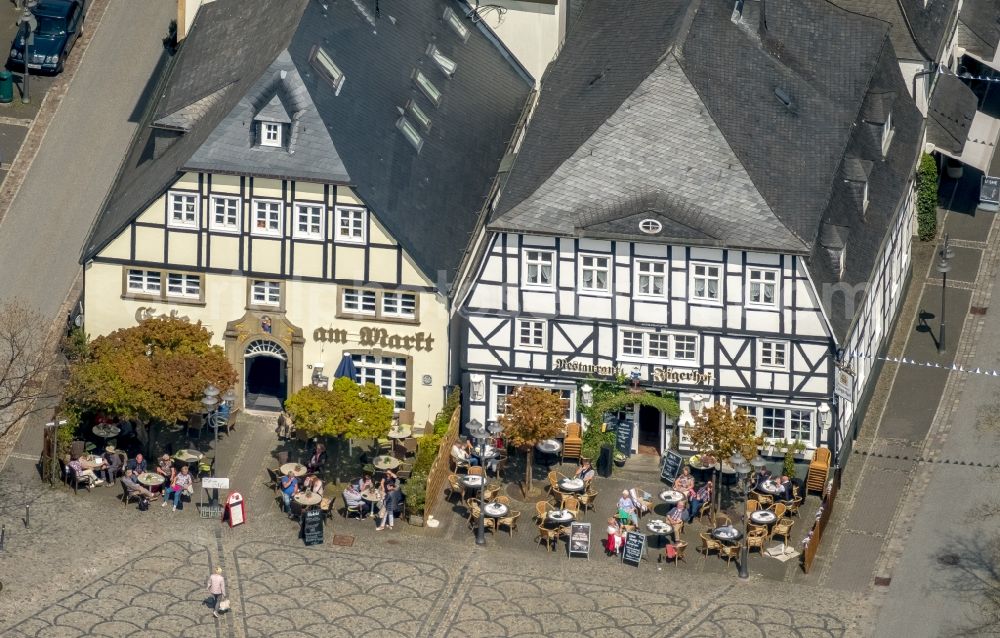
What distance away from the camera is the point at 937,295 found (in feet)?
390

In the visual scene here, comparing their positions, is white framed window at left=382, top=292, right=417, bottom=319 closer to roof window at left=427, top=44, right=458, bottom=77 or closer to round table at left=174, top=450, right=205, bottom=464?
round table at left=174, top=450, right=205, bottom=464

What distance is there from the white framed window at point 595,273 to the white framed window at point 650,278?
1.01 m

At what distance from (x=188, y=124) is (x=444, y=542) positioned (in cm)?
1926

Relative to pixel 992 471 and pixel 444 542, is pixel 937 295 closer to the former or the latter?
pixel 992 471

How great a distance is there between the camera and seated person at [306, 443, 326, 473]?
106m

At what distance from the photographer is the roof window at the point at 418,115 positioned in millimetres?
112500

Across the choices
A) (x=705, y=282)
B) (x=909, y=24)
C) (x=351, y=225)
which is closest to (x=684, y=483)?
(x=705, y=282)

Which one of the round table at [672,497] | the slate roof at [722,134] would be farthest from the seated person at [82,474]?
the round table at [672,497]

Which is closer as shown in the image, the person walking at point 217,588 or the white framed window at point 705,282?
the person walking at point 217,588

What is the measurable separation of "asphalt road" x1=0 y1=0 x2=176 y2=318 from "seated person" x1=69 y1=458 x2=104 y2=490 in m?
11.4

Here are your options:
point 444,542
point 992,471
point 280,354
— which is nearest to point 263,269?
point 280,354

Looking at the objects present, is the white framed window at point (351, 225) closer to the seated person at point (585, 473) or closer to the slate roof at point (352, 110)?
the slate roof at point (352, 110)

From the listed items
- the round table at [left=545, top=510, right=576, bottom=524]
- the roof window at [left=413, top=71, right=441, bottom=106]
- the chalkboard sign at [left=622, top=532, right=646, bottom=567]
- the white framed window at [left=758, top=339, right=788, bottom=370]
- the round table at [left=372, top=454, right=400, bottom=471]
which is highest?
the roof window at [left=413, top=71, right=441, bottom=106]

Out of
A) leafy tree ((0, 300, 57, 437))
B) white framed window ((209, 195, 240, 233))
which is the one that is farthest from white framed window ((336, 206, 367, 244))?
leafy tree ((0, 300, 57, 437))
